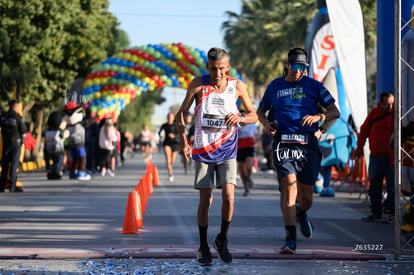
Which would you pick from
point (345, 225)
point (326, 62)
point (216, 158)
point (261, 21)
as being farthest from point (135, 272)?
point (261, 21)

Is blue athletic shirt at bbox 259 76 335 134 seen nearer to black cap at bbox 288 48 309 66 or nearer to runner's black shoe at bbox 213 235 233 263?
black cap at bbox 288 48 309 66

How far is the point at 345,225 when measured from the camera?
11.4 metres

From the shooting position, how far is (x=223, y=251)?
25.4 feet

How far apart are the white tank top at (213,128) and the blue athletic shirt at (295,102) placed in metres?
0.85

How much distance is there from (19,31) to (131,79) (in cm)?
683

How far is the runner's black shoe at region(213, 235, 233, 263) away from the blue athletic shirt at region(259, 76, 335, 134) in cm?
143

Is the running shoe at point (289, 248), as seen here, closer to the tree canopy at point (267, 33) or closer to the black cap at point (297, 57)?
the black cap at point (297, 57)

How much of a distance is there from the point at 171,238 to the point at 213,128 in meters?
2.32

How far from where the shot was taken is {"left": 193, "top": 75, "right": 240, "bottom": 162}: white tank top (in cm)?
775

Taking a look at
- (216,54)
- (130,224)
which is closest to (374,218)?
(130,224)

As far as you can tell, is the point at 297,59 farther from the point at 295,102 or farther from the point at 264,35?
the point at 264,35

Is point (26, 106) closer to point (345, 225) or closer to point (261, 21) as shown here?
point (261, 21)

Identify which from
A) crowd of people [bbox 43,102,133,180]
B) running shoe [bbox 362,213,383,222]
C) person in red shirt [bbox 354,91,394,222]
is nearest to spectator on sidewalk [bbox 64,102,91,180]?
crowd of people [bbox 43,102,133,180]

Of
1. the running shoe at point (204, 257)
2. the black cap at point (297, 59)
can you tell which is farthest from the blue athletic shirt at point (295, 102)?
the running shoe at point (204, 257)
